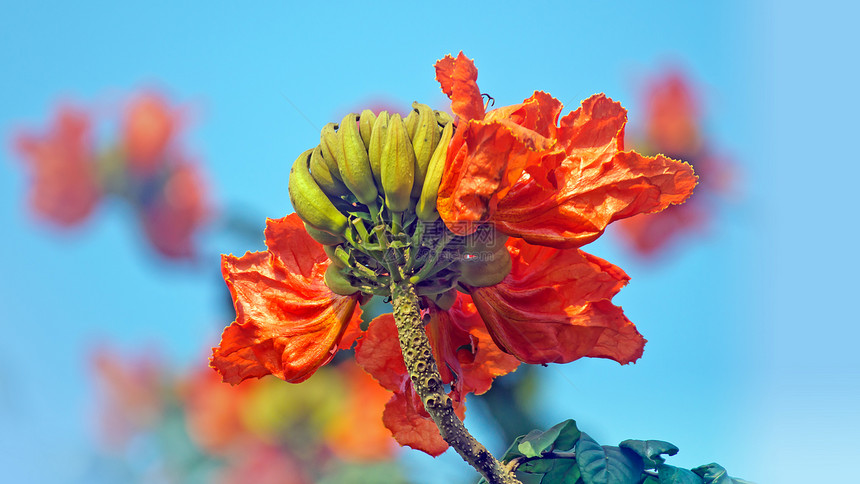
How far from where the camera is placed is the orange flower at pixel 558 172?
1.55 m

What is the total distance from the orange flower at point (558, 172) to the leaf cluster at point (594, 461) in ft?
1.72

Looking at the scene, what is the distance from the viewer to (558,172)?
165 cm

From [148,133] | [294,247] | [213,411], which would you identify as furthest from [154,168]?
[294,247]

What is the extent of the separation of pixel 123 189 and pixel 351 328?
13.4 feet

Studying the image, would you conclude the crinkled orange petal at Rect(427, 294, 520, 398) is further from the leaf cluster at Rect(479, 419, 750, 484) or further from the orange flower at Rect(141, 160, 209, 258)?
the orange flower at Rect(141, 160, 209, 258)

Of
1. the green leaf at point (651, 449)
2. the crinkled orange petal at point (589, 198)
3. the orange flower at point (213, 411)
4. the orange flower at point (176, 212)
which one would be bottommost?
the green leaf at point (651, 449)

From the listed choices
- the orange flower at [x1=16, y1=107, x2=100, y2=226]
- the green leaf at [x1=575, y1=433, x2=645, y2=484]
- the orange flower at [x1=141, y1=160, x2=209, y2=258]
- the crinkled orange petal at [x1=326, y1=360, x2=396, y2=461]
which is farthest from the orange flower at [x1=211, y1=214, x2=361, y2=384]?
the orange flower at [x1=16, y1=107, x2=100, y2=226]

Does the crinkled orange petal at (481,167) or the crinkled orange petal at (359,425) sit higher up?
the crinkled orange petal at (359,425)

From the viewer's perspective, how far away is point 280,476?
4770 millimetres

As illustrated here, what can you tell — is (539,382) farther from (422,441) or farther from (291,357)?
(291,357)

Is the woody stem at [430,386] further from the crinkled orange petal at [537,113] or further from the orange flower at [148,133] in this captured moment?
the orange flower at [148,133]

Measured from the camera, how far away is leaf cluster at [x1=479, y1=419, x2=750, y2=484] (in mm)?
1734

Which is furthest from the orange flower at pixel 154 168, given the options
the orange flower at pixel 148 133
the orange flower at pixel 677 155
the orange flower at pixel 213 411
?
the orange flower at pixel 677 155

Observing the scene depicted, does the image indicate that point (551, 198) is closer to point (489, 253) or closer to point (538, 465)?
point (489, 253)
